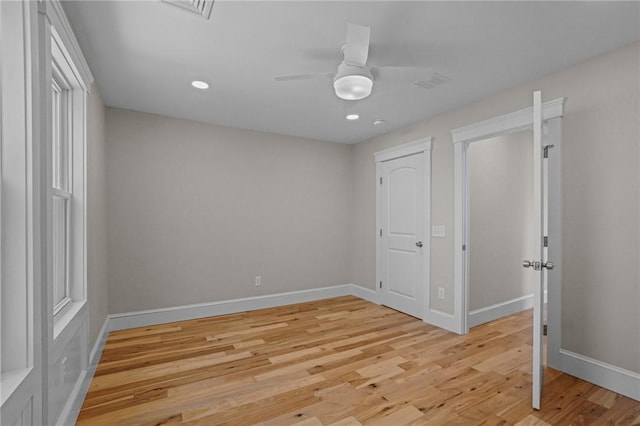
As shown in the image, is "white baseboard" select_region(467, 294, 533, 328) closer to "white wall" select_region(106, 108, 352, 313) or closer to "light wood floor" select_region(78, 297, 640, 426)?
"light wood floor" select_region(78, 297, 640, 426)

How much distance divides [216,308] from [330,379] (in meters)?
2.09

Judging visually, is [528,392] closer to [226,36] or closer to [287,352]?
[287,352]

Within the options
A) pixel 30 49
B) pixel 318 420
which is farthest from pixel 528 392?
pixel 30 49

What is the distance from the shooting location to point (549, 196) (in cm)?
253

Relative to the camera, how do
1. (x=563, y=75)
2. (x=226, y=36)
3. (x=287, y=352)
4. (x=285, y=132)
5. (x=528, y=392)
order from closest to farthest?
1. (x=226, y=36)
2. (x=528, y=392)
3. (x=563, y=75)
4. (x=287, y=352)
5. (x=285, y=132)

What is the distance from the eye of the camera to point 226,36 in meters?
2.01

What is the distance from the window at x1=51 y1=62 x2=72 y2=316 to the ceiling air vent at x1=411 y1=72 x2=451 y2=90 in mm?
2773

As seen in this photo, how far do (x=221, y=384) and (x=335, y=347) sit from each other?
1130 millimetres

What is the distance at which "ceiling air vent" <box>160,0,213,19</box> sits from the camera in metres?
1.68

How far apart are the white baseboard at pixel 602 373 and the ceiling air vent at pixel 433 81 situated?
2524 millimetres

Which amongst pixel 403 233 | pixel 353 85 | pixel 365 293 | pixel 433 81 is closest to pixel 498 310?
pixel 403 233

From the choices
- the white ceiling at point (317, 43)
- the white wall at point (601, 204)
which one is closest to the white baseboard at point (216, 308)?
the white ceiling at point (317, 43)

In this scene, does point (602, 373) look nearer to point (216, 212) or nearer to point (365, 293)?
point (365, 293)

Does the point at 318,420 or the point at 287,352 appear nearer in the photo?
the point at 318,420
